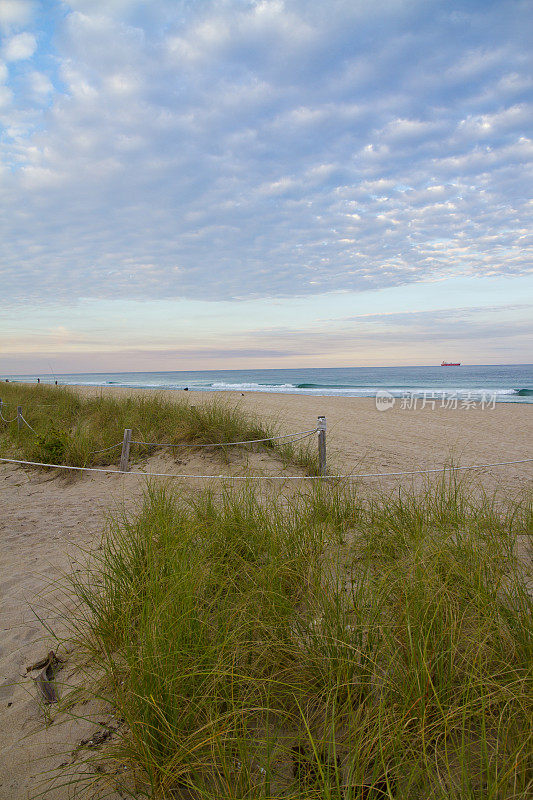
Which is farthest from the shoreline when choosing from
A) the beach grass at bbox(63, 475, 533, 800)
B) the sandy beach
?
the beach grass at bbox(63, 475, 533, 800)

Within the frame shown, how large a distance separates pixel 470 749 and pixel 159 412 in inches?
306

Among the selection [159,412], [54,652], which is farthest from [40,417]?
[54,652]

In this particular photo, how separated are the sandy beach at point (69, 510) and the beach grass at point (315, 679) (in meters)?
0.29

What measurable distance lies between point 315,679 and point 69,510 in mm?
4381

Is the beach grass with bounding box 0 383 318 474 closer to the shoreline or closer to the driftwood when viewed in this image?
the shoreline

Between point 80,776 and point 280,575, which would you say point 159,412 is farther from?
point 80,776

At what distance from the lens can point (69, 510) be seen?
5.49 meters

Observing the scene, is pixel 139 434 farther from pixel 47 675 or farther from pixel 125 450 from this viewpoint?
pixel 47 675

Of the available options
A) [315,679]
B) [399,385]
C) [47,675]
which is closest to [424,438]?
[315,679]

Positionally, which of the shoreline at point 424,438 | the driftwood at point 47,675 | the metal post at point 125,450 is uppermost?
the metal post at point 125,450

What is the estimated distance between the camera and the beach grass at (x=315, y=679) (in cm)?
155

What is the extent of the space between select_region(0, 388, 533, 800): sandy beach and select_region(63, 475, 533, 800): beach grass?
29 cm

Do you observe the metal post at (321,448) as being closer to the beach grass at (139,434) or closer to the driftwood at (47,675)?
the beach grass at (139,434)

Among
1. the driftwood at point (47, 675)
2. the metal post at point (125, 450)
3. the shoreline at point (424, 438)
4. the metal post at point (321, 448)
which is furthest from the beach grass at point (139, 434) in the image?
the driftwood at point (47, 675)
